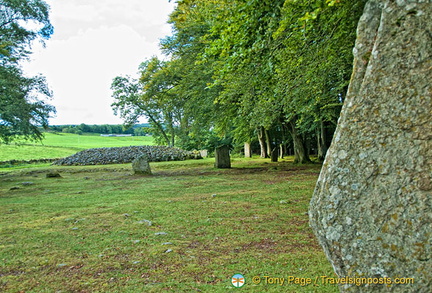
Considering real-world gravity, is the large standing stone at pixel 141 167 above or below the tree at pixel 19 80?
below

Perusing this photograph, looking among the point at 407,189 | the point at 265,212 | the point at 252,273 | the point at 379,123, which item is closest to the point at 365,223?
the point at 407,189

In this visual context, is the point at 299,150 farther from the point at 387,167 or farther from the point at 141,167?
the point at 387,167

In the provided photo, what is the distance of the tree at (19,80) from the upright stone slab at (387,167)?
19.3 m

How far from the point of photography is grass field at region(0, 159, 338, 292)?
4.19 m

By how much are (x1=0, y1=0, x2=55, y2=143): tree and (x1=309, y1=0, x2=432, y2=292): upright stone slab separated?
63.3ft

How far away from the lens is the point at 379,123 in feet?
8.86

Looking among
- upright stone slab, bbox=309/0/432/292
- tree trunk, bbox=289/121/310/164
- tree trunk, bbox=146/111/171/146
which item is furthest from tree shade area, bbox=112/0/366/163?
tree trunk, bbox=146/111/171/146

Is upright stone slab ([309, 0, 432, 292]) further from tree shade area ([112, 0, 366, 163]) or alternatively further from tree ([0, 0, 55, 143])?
tree ([0, 0, 55, 143])

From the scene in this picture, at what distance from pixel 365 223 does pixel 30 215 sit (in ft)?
28.2

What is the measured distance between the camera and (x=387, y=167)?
2.63 m

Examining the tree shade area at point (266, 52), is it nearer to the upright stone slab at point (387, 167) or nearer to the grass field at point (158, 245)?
the upright stone slab at point (387, 167)

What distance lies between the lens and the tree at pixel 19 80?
18688 mm

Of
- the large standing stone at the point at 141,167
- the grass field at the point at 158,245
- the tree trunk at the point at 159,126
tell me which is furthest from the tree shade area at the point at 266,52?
the tree trunk at the point at 159,126

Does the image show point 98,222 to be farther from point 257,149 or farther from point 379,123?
point 257,149
